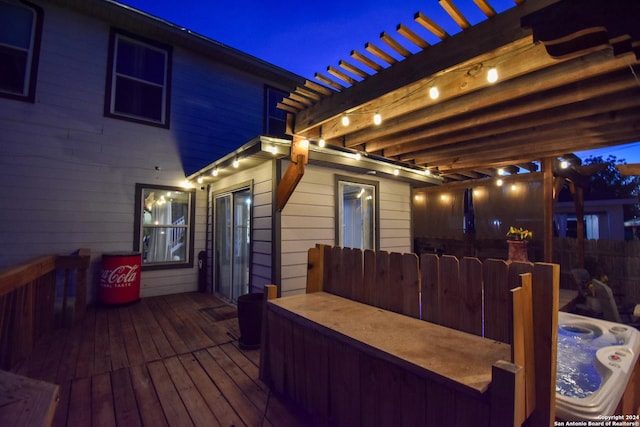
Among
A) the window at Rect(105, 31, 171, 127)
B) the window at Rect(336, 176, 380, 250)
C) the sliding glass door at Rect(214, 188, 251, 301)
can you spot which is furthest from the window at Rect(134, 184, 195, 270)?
the window at Rect(336, 176, 380, 250)

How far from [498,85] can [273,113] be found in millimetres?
5978

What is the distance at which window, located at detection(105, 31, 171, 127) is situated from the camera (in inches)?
215

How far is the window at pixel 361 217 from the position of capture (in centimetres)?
536

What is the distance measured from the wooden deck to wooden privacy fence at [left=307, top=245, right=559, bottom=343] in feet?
3.52

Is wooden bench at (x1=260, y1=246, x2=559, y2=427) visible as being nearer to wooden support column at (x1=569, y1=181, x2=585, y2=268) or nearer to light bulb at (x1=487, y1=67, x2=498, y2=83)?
light bulb at (x1=487, y1=67, x2=498, y2=83)

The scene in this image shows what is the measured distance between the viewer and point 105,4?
505 centimetres

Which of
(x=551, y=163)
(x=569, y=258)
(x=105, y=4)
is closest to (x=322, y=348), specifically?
(x=551, y=163)

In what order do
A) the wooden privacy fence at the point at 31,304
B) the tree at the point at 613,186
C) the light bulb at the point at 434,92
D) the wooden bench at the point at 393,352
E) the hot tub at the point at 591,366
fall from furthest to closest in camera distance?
the tree at the point at 613,186
the wooden privacy fence at the point at 31,304
the light bulb at the point at 434,92
the hot tub at the point at 591,366
the wooden bench at the point at 393,352

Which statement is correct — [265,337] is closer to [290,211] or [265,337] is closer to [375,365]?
[375,365]

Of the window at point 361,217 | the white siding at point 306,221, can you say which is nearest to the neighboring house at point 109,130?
the white siding at point 306,221

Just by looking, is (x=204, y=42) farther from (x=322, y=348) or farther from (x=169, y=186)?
(x=322, y=348)

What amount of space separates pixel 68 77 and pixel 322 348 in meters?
6.42

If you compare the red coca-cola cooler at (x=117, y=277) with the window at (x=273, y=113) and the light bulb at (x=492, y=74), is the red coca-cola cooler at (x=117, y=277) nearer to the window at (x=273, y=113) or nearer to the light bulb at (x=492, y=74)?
the window at (x=273, y=113)

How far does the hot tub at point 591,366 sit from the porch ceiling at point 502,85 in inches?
83.7
